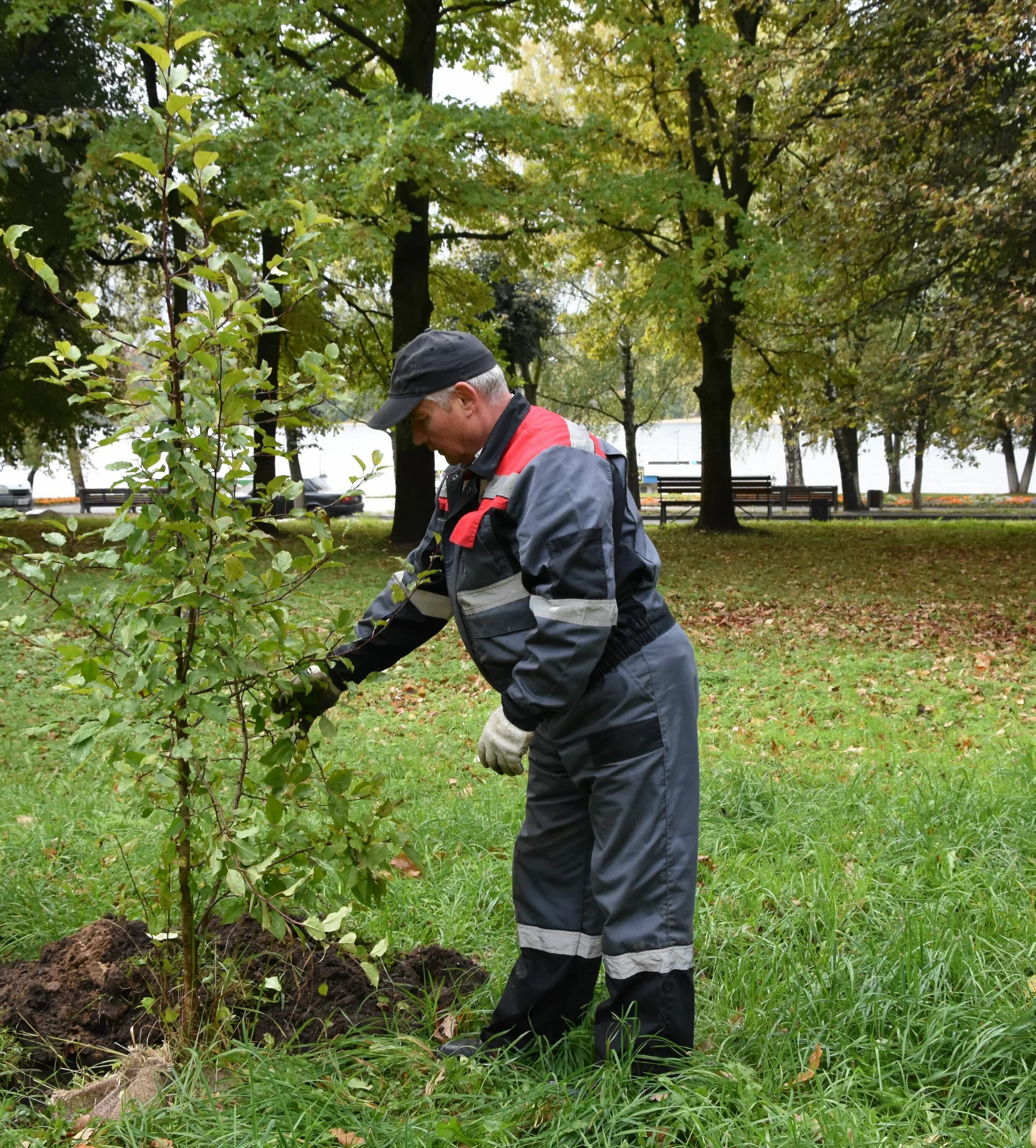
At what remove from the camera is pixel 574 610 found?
229cm

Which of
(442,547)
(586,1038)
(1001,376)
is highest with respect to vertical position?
(1001,376)

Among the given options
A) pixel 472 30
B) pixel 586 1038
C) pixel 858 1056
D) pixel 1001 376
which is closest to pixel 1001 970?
pixel 858 1056

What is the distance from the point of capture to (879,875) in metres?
3.78

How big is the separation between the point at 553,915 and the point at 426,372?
1.45 m

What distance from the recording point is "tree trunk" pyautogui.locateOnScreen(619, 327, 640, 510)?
78.5ft

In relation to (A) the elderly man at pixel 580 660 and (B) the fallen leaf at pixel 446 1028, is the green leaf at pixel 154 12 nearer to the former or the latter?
(A) the elderly man at pixel 580 660

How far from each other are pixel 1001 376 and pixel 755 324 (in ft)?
18.9

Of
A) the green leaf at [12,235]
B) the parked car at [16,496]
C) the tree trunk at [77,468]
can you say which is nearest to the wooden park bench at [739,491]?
the tree trunk at [77,468]

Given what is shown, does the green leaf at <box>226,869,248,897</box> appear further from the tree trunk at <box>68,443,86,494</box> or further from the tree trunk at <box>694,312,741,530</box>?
the tree trunk at <box>68,443,86,494</box>

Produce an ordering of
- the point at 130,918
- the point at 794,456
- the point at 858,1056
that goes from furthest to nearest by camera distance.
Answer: the point at 794,456 < the point at 130,918 < the point at 858,1056

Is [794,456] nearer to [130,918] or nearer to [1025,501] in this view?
[1025,501]

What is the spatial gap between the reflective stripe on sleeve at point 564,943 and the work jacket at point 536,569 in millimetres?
667

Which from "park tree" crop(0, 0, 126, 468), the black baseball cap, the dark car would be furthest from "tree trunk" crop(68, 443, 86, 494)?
the black baseball cap

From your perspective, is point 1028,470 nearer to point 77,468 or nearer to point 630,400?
point 630,400
